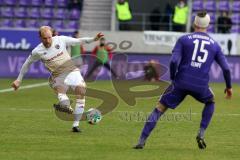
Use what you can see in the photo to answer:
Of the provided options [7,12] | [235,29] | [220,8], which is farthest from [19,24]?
[235,29]

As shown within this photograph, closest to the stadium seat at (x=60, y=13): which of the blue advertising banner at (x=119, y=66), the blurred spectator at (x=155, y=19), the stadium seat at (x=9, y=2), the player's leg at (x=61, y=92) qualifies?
the stadium seat at (x=9, y=2)

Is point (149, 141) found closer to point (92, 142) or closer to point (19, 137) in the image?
point (92, 142)

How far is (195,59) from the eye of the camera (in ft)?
35.7

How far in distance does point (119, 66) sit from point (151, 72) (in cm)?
199

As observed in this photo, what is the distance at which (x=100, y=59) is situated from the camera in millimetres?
29859

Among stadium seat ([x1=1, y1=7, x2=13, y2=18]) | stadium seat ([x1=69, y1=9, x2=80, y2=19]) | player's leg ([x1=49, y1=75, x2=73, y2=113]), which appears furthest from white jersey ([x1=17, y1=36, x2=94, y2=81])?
stadium seat ([x1=1, y1=7, x2=13, y2=18])

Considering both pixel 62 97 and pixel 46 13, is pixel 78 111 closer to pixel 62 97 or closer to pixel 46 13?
pixel 62 97

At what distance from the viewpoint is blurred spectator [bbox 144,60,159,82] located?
93.7 feet

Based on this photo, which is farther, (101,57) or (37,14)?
(37,14)

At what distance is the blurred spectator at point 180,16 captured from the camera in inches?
1323

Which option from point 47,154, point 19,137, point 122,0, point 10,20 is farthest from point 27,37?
point 47,154

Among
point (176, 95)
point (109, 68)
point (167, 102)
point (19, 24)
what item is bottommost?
point (109, 68)

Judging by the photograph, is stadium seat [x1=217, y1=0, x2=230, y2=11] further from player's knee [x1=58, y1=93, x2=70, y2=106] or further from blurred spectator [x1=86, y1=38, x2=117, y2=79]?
player's knee [x1=58, y1=93, x2=70, y2=106]

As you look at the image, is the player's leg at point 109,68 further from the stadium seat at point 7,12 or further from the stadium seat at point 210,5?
the stadium seat at point 210,5
